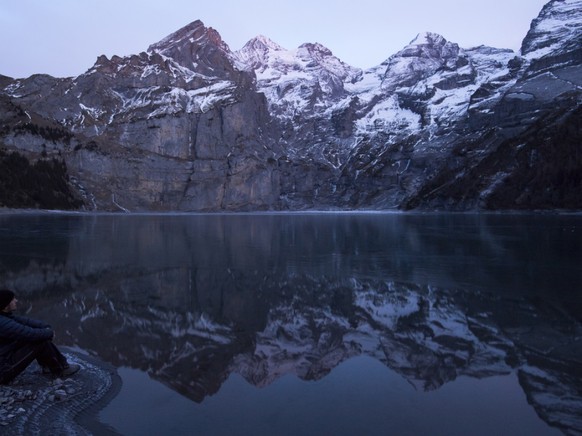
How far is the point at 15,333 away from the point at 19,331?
7 centimetres

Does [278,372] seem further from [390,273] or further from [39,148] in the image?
[39,148]

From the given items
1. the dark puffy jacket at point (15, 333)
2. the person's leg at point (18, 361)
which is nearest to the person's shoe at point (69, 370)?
the person's leg at point (18, 361)

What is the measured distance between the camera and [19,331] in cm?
965

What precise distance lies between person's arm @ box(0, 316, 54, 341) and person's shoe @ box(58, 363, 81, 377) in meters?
0.99

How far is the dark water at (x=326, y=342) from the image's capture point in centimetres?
913

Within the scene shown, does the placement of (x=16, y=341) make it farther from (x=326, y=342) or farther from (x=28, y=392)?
(x=326, y=342)

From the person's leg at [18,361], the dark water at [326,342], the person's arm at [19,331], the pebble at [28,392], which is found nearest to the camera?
the pebble at [28,392]

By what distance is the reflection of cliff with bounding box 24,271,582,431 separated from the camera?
11.2m

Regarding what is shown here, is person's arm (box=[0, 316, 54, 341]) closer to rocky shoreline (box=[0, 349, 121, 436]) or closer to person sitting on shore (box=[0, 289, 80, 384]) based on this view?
person sitting on shore (box=[0, 289, 80, 384])

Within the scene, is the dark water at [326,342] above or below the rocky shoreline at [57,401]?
below

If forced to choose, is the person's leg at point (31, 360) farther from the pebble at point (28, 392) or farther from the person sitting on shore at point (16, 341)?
the pebble at point (28, 392)

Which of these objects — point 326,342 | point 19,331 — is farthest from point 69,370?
point 326,342

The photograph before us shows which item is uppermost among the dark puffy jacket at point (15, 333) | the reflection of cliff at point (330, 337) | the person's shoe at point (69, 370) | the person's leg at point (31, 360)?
the dark puffy jacket at point (15, 333)

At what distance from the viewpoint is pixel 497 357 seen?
1229 centimetres
